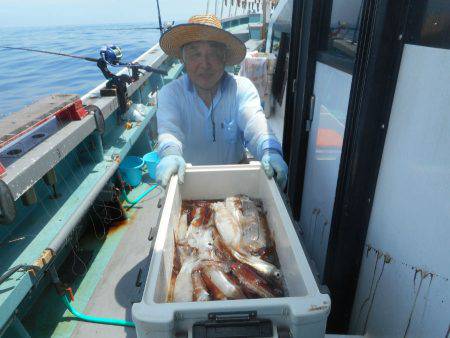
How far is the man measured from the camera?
236 centimetres

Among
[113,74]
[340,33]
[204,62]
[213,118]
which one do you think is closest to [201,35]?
[204,62]

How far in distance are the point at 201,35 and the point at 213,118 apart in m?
0.65

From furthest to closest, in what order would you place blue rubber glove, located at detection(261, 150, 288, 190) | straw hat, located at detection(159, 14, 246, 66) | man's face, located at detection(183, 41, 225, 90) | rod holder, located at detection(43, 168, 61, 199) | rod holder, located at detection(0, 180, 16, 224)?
rod holder, located at detection(43, 168, 61, 199) → man's face, located at detection(183, 41, 225, 90) → straw hat, located at detection(159, 14, 246, 66) → blue rubber glove, located at detection(261, 150, 288, 190) → rod holder, located at detection(0, 180, 16, 224)

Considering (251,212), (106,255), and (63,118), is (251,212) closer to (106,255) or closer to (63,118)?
(106,255)

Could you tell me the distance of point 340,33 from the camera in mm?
2158

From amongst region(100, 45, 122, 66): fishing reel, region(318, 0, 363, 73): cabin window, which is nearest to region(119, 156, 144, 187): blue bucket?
region(100, 45, 122, 66): fishing reel

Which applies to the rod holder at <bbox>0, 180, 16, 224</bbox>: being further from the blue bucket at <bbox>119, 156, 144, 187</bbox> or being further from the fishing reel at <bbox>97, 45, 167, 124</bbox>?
the fishing reel at <bbox>97, 45, 167, 124</bbox>

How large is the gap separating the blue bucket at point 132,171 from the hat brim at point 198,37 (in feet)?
6.26

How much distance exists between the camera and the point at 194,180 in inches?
88.0

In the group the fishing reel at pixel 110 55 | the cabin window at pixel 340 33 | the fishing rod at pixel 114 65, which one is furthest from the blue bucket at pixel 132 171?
the cabin window at pixel 340 33

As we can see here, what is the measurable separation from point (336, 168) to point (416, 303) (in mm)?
898

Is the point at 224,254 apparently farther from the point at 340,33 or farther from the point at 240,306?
the point at 340,33

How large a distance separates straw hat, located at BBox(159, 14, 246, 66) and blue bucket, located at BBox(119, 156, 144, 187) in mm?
1914

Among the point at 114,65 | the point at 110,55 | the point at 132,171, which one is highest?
the point at 110,55
